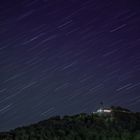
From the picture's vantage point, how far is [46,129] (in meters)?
65.4

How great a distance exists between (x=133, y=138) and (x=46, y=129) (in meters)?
19.1

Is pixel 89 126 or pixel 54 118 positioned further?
pixel 54 118

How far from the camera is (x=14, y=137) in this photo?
205 ft

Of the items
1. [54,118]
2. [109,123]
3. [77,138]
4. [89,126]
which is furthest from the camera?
[54,118]

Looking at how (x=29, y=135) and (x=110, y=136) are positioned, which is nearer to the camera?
(x=110, y=136)

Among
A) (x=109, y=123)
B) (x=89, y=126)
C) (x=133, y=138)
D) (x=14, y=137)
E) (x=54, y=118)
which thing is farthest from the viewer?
(x=54, y=118)

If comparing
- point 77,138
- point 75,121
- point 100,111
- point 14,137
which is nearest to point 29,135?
point 14,137

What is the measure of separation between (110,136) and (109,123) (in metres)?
17.4

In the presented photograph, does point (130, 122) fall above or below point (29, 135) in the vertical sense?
below

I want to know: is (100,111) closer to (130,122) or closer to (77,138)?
(130,122)

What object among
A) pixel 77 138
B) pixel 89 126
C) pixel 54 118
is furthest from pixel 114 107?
pixel 77 138

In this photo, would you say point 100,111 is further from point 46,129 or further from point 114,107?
point 46,129

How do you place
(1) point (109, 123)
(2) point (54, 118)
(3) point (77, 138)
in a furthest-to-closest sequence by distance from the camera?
1. (2) point (54, 118)
2. (1) point (109, 123)
3. (3) point (77, 138)

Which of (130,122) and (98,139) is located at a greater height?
(98,139)
